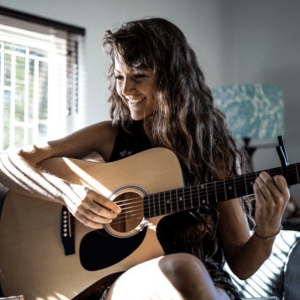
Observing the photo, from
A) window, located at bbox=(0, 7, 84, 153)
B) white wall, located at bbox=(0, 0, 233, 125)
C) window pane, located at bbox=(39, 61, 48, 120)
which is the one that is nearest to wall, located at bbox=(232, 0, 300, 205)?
white wall, located at bbox=(0, 0, 233, 125)

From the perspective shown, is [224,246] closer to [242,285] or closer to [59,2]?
[242,285]

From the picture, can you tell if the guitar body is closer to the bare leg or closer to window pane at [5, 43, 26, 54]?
the bare leg

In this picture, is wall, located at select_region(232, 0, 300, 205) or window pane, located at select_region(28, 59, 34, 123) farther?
wall, located at select_region(232, 0, 300, 205)

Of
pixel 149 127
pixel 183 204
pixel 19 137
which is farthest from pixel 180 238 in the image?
pixel 19 137

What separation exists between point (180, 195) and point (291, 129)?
6.42 ft

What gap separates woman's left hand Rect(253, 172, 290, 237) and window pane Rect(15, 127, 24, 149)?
1650 mm

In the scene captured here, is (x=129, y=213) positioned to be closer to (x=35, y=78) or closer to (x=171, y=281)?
(x=171, y=281)

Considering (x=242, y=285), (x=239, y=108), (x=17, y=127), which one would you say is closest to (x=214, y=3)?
(x=239, y=108)

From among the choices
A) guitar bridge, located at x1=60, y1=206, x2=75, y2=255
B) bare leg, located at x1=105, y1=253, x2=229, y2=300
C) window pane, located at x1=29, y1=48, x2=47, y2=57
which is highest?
window pane, located at x1=29, y1=48, x2=47, y2=57

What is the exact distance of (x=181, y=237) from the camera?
1133mm

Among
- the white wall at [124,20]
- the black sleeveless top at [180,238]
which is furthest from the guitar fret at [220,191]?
the white wall at [124,20]

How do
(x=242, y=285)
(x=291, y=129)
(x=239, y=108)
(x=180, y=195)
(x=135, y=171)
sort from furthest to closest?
1. (x=291, y=129)
2. (x=239, y=108)
3. (x=242, y=285)
4. (x=135, y=171)
5. (x=180, y=195)

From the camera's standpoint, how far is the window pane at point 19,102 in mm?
2391

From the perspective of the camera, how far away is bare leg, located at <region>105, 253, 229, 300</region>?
2.89 feet
